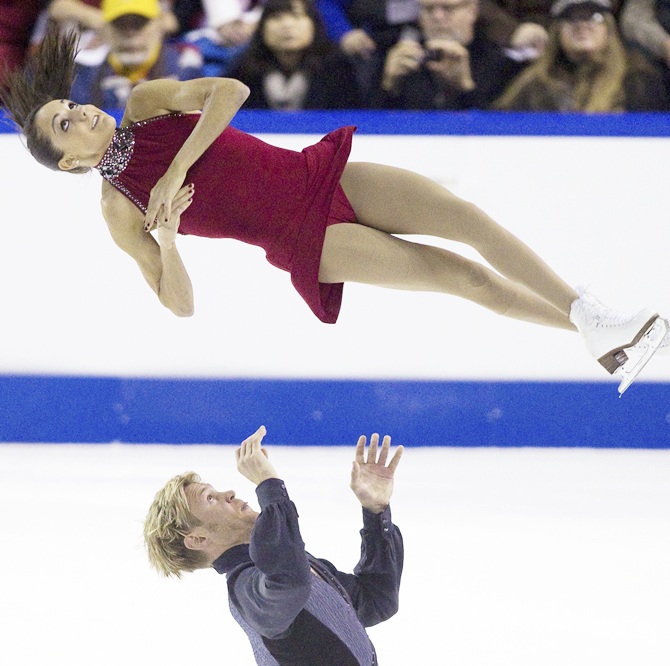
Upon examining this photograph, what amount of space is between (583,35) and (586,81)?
0.20m

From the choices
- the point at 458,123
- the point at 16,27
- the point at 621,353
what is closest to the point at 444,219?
the point at 621,353

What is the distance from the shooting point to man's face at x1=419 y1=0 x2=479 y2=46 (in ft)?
16.7

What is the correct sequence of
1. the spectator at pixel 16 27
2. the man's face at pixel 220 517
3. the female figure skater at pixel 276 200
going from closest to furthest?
the man's face at pixel 220 517, the female figure skater at pixel 276 200, the spectator at pixel 16 27

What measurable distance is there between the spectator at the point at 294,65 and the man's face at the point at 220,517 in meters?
2.94

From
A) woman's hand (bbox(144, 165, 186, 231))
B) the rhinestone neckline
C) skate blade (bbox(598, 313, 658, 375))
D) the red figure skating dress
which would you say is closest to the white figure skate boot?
skate blade (bbox(598, 313, 658, 375))

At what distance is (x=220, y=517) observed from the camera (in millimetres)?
2484

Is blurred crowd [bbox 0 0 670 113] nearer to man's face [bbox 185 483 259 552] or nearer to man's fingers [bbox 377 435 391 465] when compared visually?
man's fingers [bbox 377 435 391 465]

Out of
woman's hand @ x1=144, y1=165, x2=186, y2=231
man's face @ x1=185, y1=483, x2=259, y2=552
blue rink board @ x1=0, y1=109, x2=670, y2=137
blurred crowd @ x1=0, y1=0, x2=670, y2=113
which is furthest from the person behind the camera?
blurred crowd @ x1=0, y1=0, x2=670, y2=113

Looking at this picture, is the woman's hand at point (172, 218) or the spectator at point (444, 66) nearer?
the woman's hand at point (172, 218)

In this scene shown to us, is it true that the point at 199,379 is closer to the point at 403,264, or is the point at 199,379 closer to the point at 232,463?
the point at 232,463

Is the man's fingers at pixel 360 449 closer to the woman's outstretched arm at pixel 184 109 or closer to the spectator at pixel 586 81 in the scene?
the woman's outstretched arm at pixel 184 109

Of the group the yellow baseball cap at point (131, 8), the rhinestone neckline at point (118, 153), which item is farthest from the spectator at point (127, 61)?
the rhinestone neckline at point (118, 153)

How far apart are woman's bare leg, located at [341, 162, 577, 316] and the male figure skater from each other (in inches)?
24.5

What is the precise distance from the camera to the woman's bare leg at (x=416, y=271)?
2.94m
